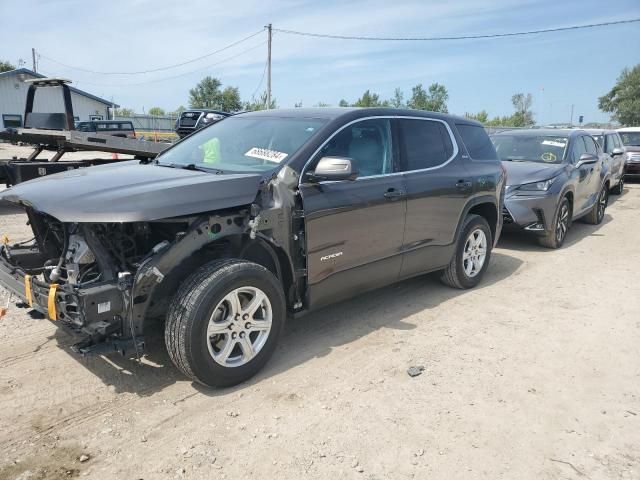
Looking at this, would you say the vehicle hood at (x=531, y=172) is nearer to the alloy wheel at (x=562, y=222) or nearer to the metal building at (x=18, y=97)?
the alloy wheel at (x=562, y=222)

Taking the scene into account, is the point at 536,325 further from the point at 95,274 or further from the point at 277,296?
the point at 95,274

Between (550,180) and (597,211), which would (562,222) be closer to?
(550,180)

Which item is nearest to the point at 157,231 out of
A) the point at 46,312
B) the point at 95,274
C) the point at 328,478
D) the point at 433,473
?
the point at 95,274

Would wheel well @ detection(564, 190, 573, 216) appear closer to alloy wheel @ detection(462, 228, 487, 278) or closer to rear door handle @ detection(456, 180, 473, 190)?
alloy wheel @ detection(462, 228, 487, 278)

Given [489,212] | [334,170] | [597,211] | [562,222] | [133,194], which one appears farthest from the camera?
[597,211]

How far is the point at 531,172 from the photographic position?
775 centimetres

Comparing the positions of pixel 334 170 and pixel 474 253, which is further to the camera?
pixel 474 253

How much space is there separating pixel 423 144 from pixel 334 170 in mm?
1645

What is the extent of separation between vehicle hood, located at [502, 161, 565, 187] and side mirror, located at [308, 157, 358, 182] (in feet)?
15.7

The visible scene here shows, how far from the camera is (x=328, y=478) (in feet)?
8.66

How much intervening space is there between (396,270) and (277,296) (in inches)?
58.2

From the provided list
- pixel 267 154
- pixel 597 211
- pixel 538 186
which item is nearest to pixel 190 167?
pixel 267 154

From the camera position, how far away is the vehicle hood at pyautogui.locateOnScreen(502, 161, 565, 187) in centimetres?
762

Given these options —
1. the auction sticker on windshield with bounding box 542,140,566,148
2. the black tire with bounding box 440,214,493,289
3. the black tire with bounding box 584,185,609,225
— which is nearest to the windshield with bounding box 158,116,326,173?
the black tire with bounding box 440,214,493,289
